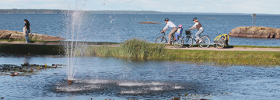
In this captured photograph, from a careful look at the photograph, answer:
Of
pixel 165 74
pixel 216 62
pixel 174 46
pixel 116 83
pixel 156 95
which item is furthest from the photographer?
pixel 174 46

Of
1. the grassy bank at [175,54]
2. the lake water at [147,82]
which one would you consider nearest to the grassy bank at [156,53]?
the grassy bank at [175,54]

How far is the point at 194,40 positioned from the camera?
2503cm

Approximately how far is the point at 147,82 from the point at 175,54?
28.2 ft

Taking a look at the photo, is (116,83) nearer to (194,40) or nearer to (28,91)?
(28,91)

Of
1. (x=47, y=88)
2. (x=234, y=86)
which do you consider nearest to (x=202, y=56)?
(x=234, y=86)

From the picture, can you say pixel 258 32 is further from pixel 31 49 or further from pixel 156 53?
pixel 31 49

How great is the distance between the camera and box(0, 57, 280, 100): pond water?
1176 cm

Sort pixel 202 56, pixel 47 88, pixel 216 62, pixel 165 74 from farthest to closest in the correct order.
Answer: pixel 202 56 → pixel 216 62 → pixel 165 74 → pixel 47 88

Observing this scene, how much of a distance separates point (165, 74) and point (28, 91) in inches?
255

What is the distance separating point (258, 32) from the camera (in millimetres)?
64562

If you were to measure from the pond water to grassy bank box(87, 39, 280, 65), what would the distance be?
274cm

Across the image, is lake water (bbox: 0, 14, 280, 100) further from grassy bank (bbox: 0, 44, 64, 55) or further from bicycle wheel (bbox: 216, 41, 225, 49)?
bicycle wheel (bbox: 216, 41, 225, 49)

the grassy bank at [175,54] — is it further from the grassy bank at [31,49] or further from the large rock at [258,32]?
the large rock at [258,32]

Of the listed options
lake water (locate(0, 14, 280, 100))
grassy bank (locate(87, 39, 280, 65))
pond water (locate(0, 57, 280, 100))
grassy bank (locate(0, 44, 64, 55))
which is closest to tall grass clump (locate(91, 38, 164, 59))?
grassy bank (locate(87, 39, 280, 65))
